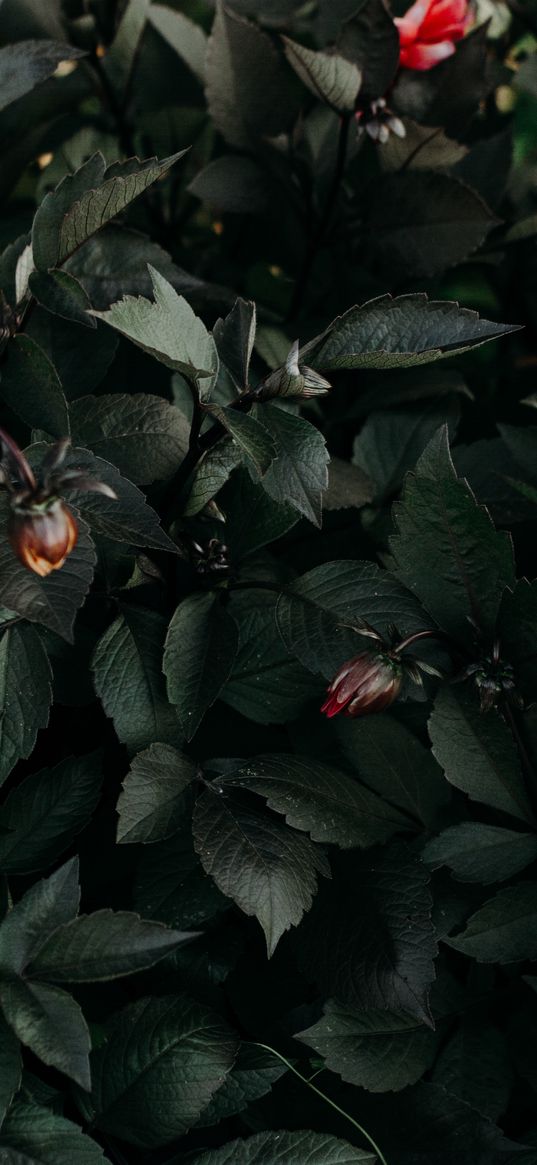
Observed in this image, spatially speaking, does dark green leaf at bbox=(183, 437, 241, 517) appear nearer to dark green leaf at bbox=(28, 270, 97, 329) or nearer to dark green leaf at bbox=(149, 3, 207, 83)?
dark green leaf at bbox=(28, 270, 97, 329)

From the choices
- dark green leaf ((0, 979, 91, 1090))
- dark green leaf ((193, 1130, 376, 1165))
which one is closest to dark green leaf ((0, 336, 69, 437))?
dark green leaf ((0, 979, 91, 1090))

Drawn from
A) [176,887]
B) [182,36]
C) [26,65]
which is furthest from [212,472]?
[182,36]

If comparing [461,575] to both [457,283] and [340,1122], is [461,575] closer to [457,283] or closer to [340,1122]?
[340,1122]

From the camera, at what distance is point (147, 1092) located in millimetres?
661

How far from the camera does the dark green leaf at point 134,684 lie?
690 millimetres

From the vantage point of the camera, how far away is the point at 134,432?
0.70m

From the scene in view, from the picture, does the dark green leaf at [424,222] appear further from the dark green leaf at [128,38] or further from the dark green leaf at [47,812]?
the dark green leaf at [47,812]

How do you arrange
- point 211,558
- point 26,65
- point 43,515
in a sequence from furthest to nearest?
point 26,65, point 211,558, point 43,515

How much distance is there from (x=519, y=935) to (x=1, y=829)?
332 millimetres

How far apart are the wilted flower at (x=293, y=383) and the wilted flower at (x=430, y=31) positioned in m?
0.41

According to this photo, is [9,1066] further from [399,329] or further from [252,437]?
[399,329]

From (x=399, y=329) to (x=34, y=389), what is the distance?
226mm

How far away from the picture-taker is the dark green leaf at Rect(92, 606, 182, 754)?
690 millimetres

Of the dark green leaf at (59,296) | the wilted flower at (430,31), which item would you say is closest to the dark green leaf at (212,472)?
the dark green leaf at (59,296)
